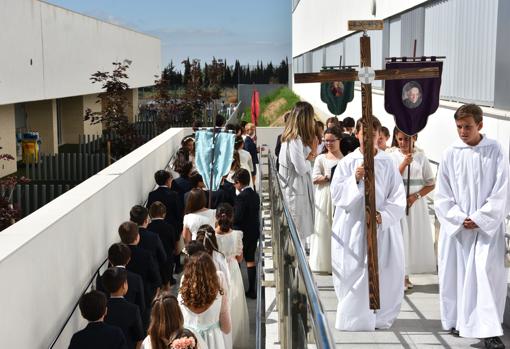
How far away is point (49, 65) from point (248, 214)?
67.2 feet

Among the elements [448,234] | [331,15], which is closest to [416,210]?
[448,234]

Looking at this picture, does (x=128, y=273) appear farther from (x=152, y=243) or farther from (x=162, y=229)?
(x=162, y=229)

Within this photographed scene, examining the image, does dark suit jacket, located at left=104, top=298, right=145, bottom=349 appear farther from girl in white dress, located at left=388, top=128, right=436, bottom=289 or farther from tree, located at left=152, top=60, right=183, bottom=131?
tree, located at left=152, top=60, right=183, bottom=131

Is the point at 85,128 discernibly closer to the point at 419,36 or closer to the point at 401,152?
the point at 419,36

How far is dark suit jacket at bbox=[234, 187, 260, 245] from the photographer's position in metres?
10.2

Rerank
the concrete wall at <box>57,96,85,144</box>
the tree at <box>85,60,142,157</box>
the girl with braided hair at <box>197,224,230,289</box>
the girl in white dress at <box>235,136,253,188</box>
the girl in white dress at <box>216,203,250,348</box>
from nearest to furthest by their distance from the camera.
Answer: the girl with braided hair at <box>197,224,230,289</box>
the girl in white dress at <box>216,203,250,348</box>
the girl in white dress at <box>235,136,253,188</box>
the tree at <box>85,60,142,157</box>
the concrete wall at <box>57,96,85,144</box>

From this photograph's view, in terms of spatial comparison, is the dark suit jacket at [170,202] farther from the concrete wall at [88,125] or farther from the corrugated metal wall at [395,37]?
the concrete wall at [88,125]

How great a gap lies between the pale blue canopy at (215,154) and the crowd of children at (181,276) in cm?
22

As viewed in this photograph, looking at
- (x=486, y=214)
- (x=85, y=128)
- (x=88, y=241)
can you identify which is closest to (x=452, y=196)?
(x=486, y=214)

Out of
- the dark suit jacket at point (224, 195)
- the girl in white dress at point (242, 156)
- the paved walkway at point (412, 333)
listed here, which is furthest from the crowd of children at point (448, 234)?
the girl in white dress at point (242, 156)

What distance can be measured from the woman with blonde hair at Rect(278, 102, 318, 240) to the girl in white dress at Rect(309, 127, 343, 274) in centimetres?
28

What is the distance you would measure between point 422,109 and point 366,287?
2.22 metres

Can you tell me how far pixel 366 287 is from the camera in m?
8.11

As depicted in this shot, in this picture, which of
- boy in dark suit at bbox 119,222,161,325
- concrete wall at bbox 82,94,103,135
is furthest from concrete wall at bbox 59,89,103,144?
boy in dark suit at bbox 119,222,161,325
